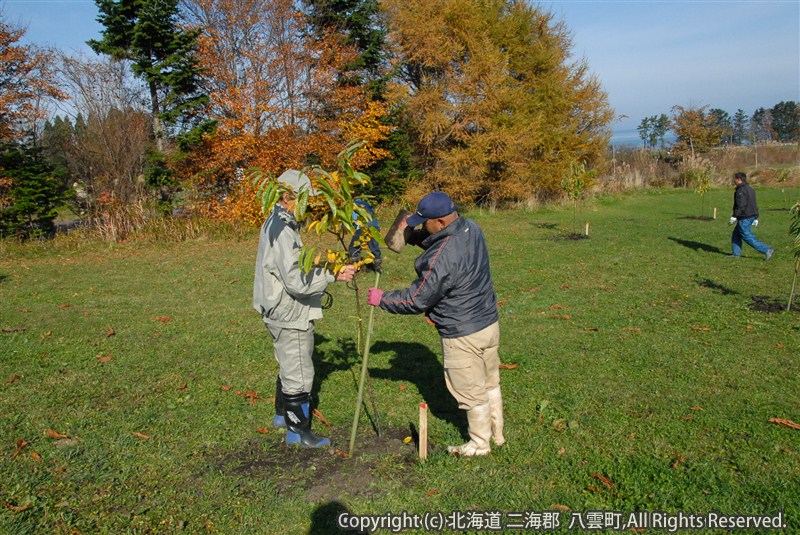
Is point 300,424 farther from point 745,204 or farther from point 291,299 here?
point 745,204

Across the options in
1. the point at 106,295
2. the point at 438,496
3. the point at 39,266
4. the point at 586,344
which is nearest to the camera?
the point at 438,496

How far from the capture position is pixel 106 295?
10117 mm

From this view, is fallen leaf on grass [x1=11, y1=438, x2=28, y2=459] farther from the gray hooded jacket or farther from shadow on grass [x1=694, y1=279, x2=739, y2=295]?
shadow on grass [x1=694, y1=279, x2=739, y2=295]

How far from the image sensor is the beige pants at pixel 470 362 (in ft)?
13.8

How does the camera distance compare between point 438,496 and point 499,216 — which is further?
point 499,216

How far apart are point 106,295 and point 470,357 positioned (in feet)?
27.5

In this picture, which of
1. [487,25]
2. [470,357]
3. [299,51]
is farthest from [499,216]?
[470,357]

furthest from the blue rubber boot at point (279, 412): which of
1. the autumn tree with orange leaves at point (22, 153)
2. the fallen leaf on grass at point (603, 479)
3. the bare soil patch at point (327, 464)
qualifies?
the autumn tree with orange leaves at point (22, 153)

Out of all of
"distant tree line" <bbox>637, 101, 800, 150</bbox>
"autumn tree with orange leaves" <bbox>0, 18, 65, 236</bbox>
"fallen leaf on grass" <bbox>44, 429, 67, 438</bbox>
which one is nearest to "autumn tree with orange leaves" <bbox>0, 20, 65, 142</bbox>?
"autumn tree with orange leaves" <bbox>0, 18, 65, 236</bbox>

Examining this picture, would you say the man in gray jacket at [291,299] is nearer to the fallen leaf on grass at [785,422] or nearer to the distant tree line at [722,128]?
the fallen leaf on grass at [785,422]

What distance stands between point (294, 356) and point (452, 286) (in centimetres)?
140

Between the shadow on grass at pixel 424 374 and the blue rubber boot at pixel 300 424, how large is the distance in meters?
1.25

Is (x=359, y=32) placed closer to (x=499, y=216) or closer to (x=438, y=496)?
(x=499, y=216)

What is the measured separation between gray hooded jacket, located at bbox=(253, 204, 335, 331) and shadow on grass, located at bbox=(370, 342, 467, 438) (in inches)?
69.7
